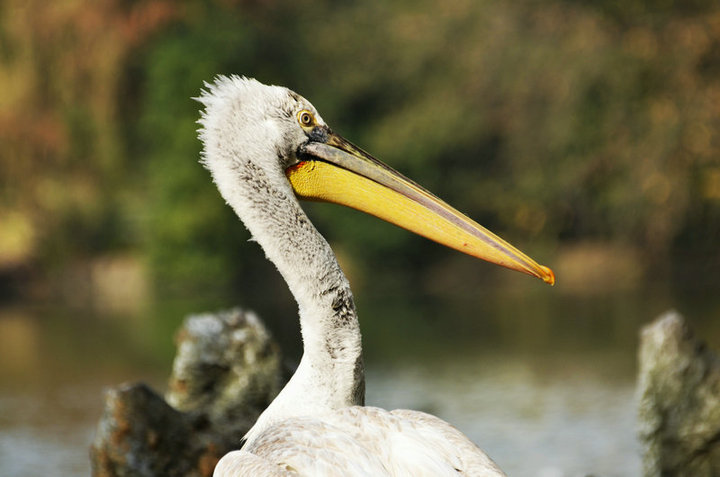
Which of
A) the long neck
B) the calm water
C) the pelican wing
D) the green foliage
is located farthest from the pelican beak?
the green foliage

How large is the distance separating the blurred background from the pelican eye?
14.8ft

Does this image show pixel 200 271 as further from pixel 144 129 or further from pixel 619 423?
pixel 619 423

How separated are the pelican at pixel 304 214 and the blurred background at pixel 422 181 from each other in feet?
14.1

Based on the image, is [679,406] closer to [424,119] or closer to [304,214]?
[304,214]

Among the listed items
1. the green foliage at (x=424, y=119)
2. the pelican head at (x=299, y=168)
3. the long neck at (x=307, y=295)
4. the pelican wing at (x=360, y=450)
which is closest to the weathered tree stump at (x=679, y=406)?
the pelican head at (x=299, y=168)

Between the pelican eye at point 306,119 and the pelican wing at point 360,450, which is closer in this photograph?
the pelican wing at point 360,450

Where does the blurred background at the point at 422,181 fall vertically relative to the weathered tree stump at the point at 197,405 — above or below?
above

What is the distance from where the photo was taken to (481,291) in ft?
76.7

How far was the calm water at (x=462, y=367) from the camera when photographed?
886 centimetres

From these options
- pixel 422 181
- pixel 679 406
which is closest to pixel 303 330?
pixel 679 406

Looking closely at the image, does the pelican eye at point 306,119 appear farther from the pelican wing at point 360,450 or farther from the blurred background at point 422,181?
the blurred background at point 422,181

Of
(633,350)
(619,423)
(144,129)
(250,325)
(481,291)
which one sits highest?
(144,129)

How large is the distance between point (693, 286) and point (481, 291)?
4.53 metres

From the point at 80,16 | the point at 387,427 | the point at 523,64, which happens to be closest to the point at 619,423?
the point at 387,427
